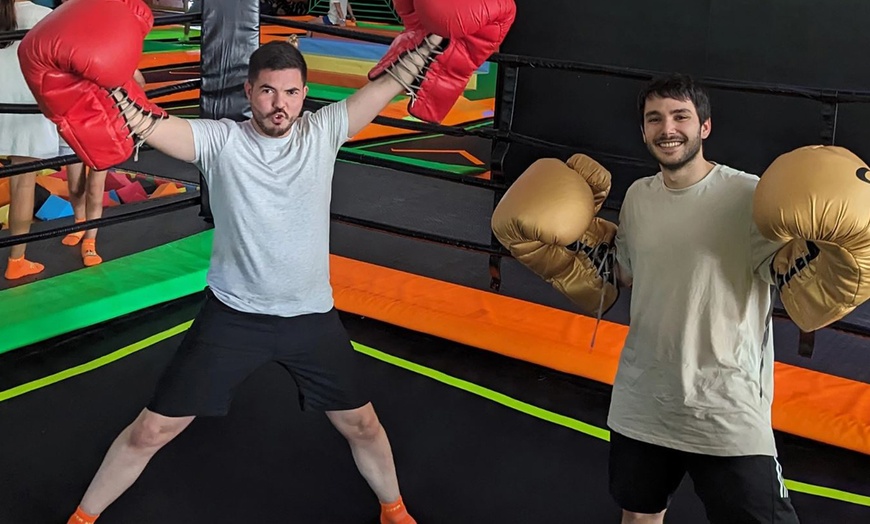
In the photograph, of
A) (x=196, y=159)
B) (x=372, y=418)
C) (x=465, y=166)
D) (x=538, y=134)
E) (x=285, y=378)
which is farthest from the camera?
(x=465, y=166)

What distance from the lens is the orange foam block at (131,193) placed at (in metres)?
4.73

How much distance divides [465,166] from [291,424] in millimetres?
3271

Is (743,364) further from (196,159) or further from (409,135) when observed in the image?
(409,135)

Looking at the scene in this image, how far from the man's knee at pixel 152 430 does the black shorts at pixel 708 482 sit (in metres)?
0.93

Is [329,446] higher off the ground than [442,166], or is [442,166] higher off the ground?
[442,166]

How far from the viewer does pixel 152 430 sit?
1852 millimetres

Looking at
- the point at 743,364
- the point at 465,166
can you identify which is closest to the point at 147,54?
the point at 465,166

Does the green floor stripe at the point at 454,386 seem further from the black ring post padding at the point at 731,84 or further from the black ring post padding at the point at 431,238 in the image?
the black ring post padding at the point at 731,84

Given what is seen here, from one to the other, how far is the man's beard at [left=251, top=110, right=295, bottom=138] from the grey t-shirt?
26 millimetres

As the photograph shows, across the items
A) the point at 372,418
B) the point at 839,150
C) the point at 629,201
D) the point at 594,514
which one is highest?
the point at 839,150

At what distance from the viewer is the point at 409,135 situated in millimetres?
6754

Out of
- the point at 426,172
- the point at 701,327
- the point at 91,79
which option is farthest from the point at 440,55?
the point at 426,172

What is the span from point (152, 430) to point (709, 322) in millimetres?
1168

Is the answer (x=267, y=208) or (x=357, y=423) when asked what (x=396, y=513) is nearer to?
(x=357, y=423)
